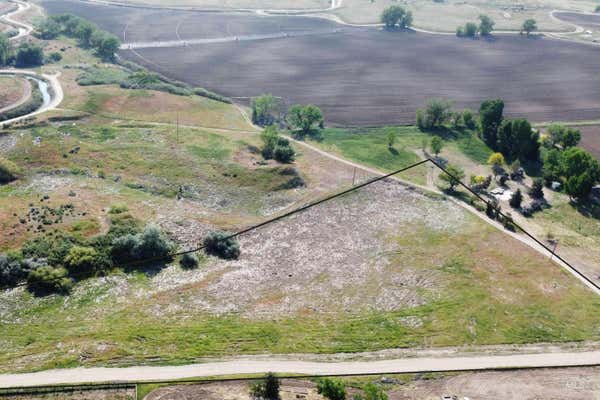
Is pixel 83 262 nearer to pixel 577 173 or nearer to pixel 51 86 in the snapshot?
pixel 577 173

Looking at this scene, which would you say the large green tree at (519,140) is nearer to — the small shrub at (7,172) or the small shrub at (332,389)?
the small shrub at (332,389)

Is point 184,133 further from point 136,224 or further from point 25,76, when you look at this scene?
point 25,76

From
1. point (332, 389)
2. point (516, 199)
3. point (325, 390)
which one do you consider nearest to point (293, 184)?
point (516, 199)

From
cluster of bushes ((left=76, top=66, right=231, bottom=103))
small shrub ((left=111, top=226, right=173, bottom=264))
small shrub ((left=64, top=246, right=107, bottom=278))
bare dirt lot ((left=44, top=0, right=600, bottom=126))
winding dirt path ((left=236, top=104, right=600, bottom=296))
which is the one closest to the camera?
small shrub ((left=64, top=246, right=107, bottom=278))

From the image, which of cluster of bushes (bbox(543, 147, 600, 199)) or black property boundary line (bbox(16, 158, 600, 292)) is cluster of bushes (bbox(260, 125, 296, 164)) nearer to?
black property boundary line (bbox(16, 158, 600, 292))

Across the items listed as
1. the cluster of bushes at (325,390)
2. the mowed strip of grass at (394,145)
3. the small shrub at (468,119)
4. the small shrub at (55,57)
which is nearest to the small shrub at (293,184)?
the mowed strip of grass at (394,145)

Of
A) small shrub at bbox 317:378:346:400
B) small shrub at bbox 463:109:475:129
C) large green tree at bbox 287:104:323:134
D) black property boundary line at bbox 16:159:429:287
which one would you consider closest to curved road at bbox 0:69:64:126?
large green tree at bbox 287:104:323:134
